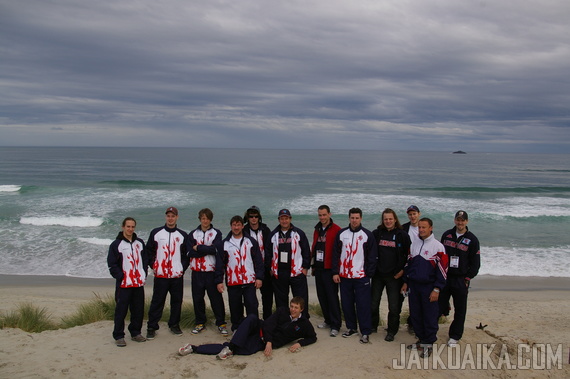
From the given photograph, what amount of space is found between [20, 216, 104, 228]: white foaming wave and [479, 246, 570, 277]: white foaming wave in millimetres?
15758

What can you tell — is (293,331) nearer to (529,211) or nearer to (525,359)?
(525,359)

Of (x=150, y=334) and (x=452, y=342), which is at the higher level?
(x=452, y=342)

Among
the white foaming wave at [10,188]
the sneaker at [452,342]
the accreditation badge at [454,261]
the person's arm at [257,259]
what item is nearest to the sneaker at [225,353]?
the person's arm at [257,259]

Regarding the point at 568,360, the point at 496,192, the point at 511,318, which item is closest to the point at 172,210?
the point at 568,360

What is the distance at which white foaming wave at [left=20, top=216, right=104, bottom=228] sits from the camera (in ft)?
61.1

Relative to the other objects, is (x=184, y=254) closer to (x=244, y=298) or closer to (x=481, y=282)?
(x=244, y=298)

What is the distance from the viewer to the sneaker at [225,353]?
5406 mm

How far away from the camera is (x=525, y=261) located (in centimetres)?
1355

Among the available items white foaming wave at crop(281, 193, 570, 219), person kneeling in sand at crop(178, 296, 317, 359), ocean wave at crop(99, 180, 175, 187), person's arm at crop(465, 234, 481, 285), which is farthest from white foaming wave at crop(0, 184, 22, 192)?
person's arm at crop(465, 234, 481, 285)

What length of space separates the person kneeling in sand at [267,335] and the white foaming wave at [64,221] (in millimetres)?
15005

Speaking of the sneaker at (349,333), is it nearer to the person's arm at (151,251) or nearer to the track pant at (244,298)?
the track pant at (244,298)

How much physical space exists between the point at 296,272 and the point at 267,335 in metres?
0.97

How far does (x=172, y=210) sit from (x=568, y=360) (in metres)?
Answer: 5.62

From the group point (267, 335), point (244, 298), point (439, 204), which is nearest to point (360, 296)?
point (267, 335)
